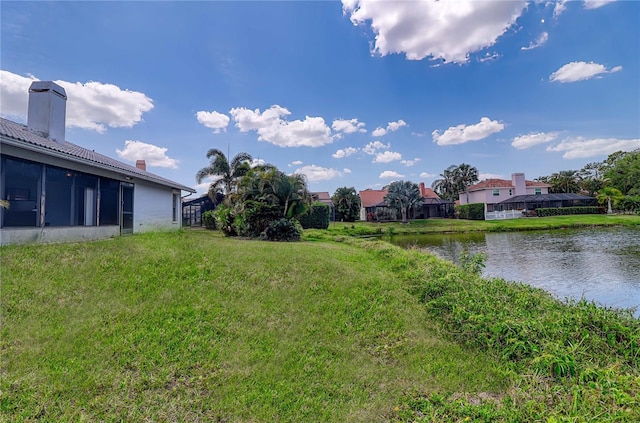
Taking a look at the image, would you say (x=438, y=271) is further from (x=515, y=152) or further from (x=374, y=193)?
(x=374, y=193)

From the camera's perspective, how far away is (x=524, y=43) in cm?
1484

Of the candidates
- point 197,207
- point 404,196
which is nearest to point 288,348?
point 197,207

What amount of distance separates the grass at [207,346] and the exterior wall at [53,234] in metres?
0.84

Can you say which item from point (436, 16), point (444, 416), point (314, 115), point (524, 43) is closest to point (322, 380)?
point (444, 416)

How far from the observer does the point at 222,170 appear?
24750 mm

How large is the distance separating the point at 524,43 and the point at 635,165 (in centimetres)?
4484

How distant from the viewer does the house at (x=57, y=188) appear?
689cm

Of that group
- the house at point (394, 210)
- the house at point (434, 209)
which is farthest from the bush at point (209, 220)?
the house at point (434, 209)

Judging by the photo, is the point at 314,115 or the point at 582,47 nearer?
the point at 582,47

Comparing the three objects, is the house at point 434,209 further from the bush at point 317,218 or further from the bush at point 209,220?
the bush at point 209,220

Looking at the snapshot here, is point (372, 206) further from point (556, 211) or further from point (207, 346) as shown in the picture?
point (207, 346)

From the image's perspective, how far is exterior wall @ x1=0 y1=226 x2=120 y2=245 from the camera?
22.2 feet

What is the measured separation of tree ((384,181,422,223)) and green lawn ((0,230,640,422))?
90.8 feet

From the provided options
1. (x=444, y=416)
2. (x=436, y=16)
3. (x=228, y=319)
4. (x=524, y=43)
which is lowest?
(x=444, y=416)
